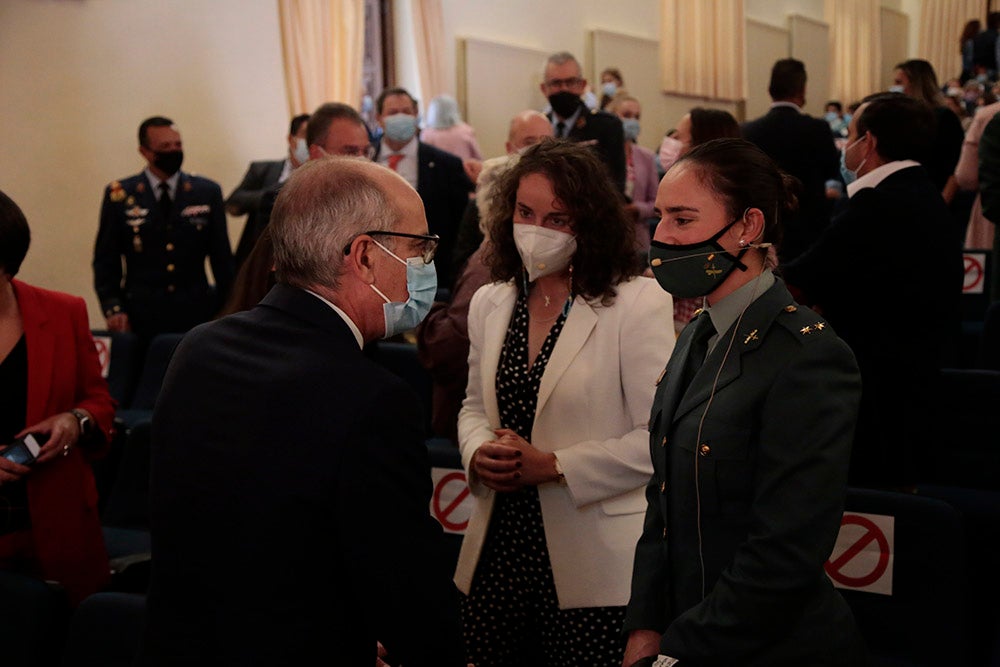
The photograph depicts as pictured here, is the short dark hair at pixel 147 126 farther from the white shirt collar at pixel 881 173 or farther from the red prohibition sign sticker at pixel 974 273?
the red prohibition sign sticker at pixel 974 273

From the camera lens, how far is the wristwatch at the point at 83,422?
2.57 metres

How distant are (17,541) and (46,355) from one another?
1.55ft

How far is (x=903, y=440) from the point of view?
2.90 meters

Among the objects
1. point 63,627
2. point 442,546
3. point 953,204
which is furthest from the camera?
point 953,204

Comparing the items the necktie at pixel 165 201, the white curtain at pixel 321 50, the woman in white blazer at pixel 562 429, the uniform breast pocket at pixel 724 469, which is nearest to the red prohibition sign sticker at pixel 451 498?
the woman in white blazer at pixel 562 429

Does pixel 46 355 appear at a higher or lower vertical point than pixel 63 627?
higher

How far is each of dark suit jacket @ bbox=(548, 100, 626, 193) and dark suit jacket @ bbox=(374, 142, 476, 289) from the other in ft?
1.92

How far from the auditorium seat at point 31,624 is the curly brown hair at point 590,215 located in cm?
130

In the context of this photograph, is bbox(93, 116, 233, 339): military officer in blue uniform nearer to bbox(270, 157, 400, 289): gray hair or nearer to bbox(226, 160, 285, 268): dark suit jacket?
bbox(226, 160, 285, 268): dark suit jacket

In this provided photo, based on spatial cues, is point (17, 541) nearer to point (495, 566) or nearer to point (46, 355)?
point (46, 355)

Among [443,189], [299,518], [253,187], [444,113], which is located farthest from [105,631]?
[444,113]

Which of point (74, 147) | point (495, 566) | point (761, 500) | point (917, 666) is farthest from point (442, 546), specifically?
point (74, 147)

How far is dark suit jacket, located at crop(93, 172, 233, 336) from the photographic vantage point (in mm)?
5129

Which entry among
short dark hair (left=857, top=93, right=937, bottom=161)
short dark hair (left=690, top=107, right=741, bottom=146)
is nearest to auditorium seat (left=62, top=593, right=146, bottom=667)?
short dark hair (left=857, top=93, right=937, bottom=161)
